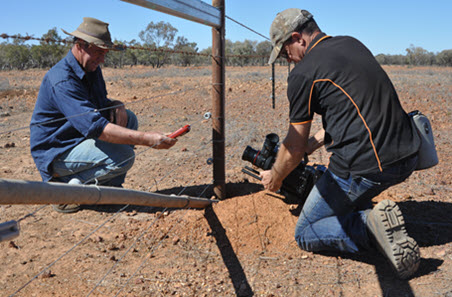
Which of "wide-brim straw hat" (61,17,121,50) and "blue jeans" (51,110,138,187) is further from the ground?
"wide-brim straw hat" (61,17,121,50)

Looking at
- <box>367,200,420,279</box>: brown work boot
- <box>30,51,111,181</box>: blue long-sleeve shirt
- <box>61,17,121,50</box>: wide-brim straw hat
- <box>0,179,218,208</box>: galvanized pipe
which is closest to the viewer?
<box>0,179,218,208</box>: galvanized pipe

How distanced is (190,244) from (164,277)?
464 mm

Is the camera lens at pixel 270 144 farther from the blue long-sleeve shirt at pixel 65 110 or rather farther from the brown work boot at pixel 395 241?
the blue long-sleeve shirt at pixel 65 110

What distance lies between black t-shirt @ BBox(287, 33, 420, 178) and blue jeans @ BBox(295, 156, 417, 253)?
107 millimetres

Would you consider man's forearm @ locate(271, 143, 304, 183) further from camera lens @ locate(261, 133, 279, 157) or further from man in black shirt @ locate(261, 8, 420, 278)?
camera lens @ locate(261, 133, 279, 157)

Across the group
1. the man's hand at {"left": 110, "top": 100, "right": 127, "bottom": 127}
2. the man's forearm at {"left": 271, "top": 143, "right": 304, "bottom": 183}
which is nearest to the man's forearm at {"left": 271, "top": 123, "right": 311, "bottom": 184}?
the man's forearm at {"left": 271, "top": 143, "right": 304, "bottom": 183}

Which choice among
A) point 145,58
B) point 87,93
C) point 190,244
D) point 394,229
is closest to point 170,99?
point 87,93

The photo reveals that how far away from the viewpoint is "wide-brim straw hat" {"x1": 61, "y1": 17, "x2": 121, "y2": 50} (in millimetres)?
3061

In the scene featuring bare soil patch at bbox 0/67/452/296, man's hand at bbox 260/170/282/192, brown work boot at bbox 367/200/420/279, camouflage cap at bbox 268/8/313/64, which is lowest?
bare soil patch at bbox 0/67/452/296

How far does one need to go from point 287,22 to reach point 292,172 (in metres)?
1.26

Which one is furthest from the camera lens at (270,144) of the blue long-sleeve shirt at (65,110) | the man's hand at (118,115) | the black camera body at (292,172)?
the man's hand at (118,115)

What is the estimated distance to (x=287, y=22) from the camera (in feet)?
7.95

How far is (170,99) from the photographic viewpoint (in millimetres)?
10164

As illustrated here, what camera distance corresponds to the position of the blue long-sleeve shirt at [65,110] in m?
2.88
